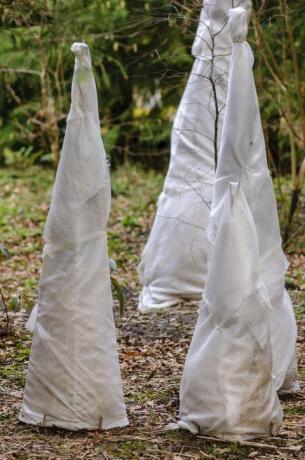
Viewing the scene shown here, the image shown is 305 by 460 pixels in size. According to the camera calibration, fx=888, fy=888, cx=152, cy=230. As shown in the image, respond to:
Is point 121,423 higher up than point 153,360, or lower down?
higher up

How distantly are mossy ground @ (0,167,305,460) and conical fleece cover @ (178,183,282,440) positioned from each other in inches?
4.4

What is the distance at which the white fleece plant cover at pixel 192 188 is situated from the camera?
8.09 m

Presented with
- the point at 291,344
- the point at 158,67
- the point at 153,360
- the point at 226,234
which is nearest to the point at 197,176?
the point at 153,360

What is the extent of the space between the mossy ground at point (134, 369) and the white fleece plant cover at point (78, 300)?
138mm

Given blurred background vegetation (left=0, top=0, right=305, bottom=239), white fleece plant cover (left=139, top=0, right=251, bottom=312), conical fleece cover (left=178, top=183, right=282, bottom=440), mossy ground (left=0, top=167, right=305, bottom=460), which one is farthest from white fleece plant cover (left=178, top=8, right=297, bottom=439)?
blurred background vegetation (left=0, top=0, right=305, bottom=239)

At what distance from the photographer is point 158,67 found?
52.0 ft

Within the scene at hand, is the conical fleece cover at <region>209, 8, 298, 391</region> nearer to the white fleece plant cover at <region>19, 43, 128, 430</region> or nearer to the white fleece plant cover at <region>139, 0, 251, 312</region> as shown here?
the white fleece plant cover at <region>19, 43, 128, 430</region>

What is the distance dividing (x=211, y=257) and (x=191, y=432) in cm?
88

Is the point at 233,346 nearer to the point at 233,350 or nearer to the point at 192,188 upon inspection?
the point at 233,350

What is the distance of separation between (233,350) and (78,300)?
2.72 feet

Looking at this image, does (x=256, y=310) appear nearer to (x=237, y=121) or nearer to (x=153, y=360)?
(x=237, y=121)

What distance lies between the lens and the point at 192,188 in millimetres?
8164

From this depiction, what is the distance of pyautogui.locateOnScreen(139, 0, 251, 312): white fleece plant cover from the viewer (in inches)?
319

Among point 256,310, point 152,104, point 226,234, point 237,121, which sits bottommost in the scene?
point 152,104
